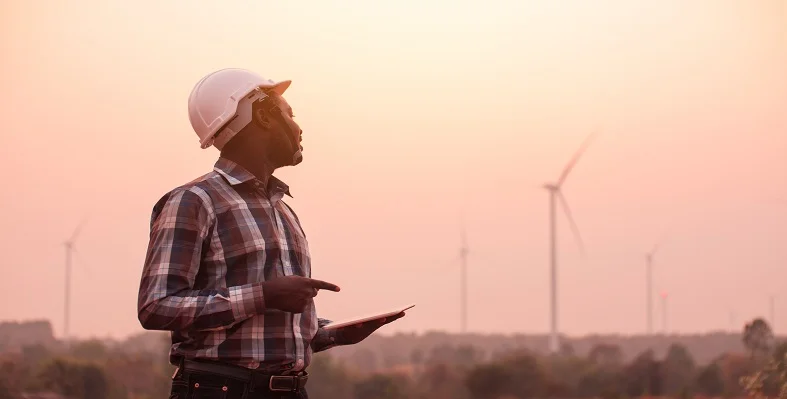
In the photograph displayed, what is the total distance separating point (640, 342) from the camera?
174m

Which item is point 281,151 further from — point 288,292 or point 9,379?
point 9,379

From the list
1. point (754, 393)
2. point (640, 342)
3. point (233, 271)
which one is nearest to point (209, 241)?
point (233, 271)

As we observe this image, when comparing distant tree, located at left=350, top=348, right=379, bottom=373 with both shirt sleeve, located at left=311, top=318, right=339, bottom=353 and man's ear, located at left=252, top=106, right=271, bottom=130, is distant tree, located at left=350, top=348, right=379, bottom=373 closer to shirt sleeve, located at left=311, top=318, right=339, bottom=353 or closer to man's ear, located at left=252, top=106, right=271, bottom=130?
shirt sleeve, located at left=311, top=318, right=339, bottom=353

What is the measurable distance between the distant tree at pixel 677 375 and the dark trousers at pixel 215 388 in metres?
76.5

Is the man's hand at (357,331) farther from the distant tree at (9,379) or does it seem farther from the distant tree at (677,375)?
the distant tree at (677,375)

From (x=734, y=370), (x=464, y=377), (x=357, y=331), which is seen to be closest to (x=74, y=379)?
(x=464, y=377)

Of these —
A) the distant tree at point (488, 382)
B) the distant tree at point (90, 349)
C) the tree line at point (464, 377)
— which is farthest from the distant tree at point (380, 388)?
the distant tree at point (90, 349)

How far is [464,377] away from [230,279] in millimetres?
83190

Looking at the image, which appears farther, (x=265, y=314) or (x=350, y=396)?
(x=350, y=396)

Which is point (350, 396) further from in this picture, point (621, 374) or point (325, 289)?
point (325, 289)

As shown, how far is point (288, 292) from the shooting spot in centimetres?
661

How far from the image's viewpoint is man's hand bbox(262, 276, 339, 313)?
21.7 ft

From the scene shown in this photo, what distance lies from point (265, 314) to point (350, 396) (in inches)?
3006

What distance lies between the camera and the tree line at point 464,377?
7919 centimetres
